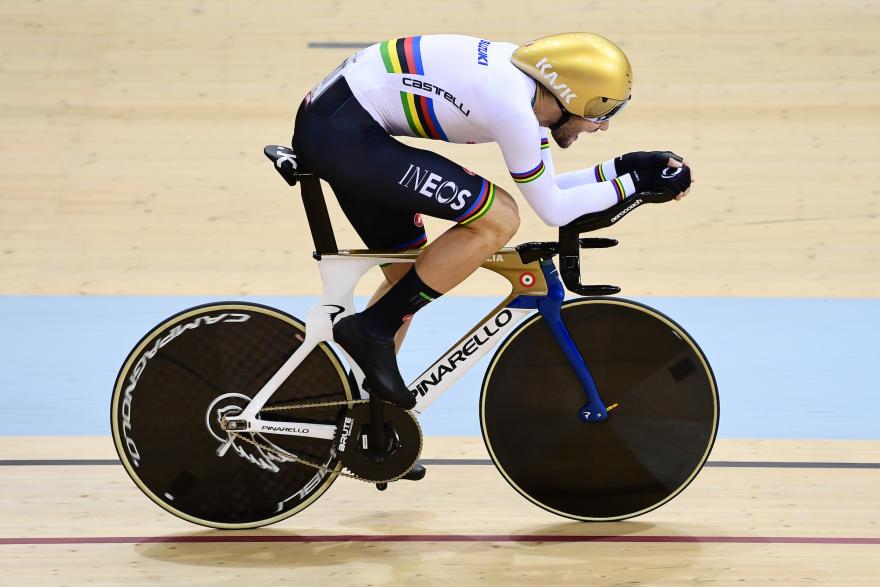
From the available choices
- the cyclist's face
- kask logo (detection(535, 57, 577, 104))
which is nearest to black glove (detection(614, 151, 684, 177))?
the cyclist's face

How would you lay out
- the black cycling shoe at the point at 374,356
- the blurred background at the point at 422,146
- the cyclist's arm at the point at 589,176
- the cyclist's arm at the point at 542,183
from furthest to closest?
the blurred background at the point at 422,146
the cyclist's arm at the point at 589,176
the black cycling shoe at the point at 374,356
the cyclist's arm at the point at 542,183

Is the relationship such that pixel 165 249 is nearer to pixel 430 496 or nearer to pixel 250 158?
pixel 250 158

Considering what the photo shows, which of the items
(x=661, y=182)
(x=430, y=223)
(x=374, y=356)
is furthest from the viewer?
(x=430, y=223)

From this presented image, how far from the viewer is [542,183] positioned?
294 centimetres

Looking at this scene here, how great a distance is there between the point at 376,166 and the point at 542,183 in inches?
15.3

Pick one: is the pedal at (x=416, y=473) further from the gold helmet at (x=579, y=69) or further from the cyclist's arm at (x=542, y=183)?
the gold helmet at (x=579, y=69)

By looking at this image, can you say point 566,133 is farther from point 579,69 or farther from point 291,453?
point 291,453

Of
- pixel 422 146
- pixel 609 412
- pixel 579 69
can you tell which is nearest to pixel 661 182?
pixel 579 69

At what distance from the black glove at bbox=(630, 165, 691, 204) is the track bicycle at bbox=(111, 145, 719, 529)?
21 centimetres

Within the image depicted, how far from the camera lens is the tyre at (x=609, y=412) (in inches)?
128

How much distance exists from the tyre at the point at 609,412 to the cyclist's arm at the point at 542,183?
319mm

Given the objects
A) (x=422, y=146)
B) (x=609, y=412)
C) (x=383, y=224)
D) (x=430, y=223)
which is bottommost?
(x=430, y=223)

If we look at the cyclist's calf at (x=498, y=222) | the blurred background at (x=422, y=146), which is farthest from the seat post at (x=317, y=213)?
the blurred background at (x=422, y=146)

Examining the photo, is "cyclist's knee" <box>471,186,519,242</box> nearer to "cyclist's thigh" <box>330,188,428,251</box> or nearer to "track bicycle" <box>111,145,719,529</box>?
"track bicycle" <box>111,145,719,529</box>
